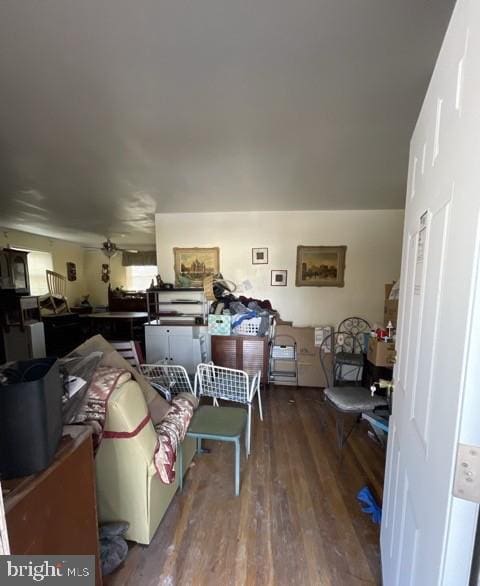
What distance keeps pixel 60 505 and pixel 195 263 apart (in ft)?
10.4

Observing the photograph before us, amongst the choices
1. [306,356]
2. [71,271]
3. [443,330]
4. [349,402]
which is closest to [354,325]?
[306,356]

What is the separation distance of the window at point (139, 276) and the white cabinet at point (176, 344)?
478cm

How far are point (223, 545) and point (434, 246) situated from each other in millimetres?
1688

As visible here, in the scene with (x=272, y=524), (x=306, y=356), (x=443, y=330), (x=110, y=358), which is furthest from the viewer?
(x=306, y=356)

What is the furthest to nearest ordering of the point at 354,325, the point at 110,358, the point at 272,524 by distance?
1. the point at 354,325
2. the point at 110,358
3. the point at 272,524

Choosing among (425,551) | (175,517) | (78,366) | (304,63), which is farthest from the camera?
(175,517)

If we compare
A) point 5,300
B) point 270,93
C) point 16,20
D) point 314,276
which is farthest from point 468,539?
point 5,300

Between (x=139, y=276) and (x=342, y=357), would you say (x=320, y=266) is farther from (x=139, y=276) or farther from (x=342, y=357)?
(x=139, y=276)

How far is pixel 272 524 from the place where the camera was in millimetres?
1465

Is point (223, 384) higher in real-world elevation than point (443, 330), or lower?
lower

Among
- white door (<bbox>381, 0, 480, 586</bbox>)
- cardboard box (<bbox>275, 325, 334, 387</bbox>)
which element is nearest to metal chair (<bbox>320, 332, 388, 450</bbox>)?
cardboard box (<bbox>275, 325, 334, 387</bbox>)

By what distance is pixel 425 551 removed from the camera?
621 mm

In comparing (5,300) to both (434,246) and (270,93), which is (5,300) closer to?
(270,93)

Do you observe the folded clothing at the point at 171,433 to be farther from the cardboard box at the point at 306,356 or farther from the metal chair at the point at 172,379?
the cardboard box at the point at 306,356
